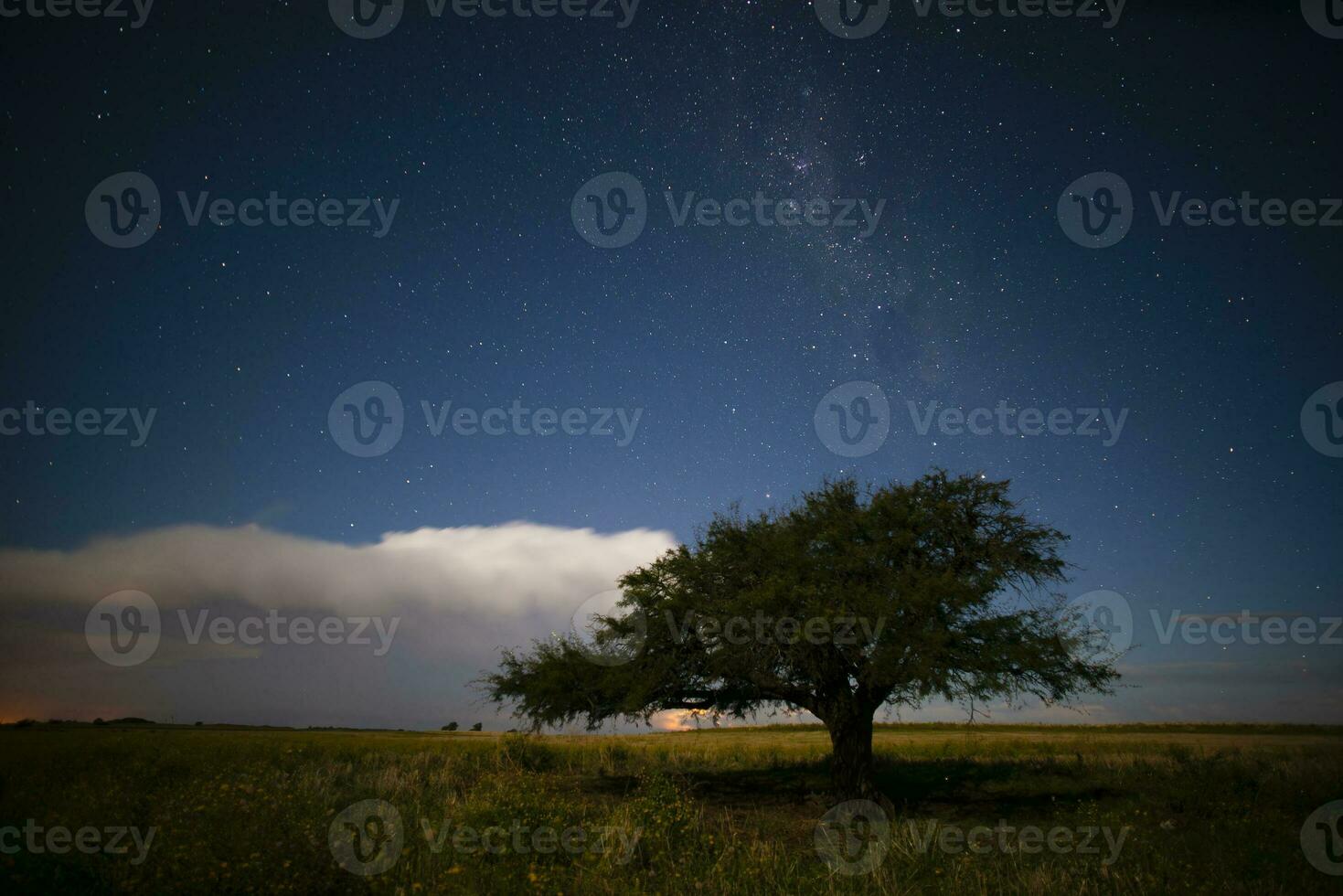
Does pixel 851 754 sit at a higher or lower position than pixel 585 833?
higher

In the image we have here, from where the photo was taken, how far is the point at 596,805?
17.7m

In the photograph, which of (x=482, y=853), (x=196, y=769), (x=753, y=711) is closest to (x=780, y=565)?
(x=753, y=711)

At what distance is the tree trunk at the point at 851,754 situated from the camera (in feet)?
65.0

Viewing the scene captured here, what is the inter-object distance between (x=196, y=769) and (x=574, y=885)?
524 inches

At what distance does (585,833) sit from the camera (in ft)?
43.3

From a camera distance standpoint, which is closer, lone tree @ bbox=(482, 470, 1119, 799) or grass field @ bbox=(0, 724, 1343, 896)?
grass field @ bbox=(0, 724, 1343, 896)

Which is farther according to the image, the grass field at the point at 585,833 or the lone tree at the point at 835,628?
the lone tree at the point at 835,628

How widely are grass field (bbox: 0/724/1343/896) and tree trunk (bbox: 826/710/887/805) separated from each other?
866mm

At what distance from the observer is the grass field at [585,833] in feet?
33.3

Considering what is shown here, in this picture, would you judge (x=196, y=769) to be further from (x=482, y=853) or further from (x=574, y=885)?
(x=574, y=885)

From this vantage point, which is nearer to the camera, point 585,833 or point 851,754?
point 585,833

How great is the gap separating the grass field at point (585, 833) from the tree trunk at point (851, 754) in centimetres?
87

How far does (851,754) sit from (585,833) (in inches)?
388

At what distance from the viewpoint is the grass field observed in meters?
10.1
